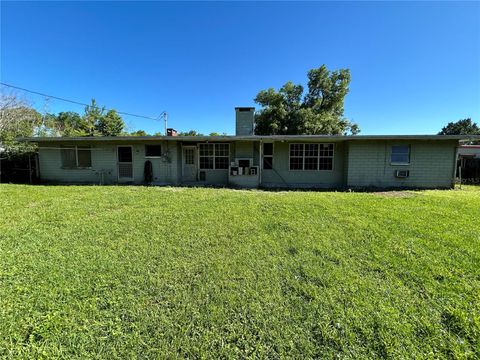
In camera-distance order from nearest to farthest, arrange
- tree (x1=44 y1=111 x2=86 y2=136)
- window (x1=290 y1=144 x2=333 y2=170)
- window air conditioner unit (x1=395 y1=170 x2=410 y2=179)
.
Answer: window air conditioner unit (x1=395 y1=170 x2=410 y2=179) → window (x1=290 y1=144 x2=333 y2=170) → tree (x1=44 y1=111 x2=86 y2=136)

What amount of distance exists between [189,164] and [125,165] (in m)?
3.15

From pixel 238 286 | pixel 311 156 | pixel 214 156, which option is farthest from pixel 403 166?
pixel 238 286

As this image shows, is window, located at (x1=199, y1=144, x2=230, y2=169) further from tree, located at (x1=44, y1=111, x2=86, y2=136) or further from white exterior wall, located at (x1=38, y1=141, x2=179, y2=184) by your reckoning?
tree, located at (x1=44, y1=111, x2=86, y2=136)

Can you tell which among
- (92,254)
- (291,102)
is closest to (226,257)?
(92,254)

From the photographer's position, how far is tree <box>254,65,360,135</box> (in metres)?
22.9

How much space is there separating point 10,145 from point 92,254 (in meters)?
13.3

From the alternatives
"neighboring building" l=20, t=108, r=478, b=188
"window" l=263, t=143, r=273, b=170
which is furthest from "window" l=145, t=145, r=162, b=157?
"window" l=263, t=143, r=273, b=170

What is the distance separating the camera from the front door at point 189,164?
1152 cm

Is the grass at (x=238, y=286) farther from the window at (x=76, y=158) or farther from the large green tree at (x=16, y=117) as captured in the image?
the large green tree at (x=16, y=117)

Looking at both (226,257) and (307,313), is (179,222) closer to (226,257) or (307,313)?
(226,257)

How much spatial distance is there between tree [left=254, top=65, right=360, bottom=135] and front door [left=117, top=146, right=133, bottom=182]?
48.9ft

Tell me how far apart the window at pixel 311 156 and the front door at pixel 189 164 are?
16.0 ft

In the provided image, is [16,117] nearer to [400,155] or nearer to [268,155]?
[268,155]

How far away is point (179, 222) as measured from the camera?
16.2ft
